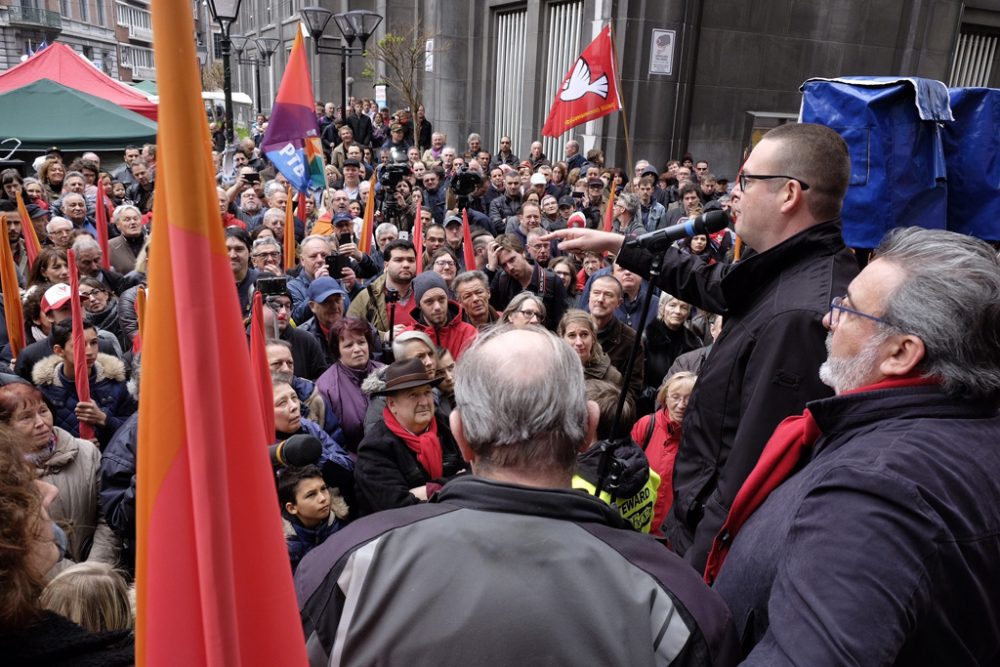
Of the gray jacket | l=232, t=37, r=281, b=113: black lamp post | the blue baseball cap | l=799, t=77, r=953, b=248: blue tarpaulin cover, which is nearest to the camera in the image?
the gray jacket

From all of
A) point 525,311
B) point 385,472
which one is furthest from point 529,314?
point 385,472

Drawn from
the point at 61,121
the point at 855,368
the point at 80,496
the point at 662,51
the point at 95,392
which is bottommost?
the point at 80,496

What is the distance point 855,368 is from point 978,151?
281cm

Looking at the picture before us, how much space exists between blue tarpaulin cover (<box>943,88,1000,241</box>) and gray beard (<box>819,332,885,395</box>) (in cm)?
265

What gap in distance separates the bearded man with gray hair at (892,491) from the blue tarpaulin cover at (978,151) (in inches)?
99.8

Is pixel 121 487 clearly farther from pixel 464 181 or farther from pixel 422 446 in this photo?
pixel 464 181

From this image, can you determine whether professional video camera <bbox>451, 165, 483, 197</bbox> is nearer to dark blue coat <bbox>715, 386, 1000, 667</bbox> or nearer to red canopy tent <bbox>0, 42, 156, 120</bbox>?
dark blue coat <bbox>715, 386, 1000, 667</bbox>

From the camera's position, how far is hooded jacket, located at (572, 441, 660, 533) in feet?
7.39

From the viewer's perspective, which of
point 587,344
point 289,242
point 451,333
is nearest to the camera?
point 587,344

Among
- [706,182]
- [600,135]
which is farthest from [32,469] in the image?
[600,135]

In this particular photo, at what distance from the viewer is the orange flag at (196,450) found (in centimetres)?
99

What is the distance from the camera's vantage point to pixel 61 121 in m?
11.5

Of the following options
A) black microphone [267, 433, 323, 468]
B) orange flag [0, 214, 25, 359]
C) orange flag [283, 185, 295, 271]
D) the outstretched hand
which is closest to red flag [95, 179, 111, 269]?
orange flag [0, 214, 25, 359]

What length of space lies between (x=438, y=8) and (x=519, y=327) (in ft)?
56.4
